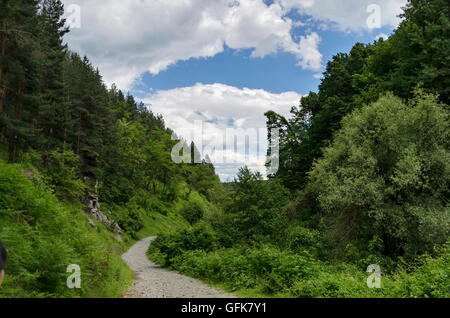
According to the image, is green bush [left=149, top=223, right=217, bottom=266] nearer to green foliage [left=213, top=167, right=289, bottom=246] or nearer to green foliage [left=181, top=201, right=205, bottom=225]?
green foliage [left=213, top=167, right=289, bottom=246]

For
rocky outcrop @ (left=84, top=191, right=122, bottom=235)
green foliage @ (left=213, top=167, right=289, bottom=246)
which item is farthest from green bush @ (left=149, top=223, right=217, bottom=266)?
rocky outcrop @ (left=84, top=191, right=122, bottom=235)

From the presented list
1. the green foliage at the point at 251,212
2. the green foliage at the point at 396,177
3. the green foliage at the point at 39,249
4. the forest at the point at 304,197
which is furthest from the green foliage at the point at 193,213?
the green foliage at the point at 39,249

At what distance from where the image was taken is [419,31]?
27453mm

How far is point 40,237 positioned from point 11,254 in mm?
2152

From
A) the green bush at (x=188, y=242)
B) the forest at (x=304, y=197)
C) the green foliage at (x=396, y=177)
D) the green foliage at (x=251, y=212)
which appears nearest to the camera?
the forest at (x=304, y=197)

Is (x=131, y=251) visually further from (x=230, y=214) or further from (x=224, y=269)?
(x=224, y=269)

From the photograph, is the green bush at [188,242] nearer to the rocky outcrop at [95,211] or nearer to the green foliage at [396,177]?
the green foliage at [396,177]

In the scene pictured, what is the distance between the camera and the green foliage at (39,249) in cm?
809

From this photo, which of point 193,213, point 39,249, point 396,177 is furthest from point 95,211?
point 39,249

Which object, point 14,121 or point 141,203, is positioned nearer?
point 14,121

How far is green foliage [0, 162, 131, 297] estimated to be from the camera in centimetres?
809

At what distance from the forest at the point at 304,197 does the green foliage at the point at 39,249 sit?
0.04 m

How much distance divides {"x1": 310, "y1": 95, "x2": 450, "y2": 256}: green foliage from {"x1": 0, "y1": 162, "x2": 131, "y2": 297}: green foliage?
13676mm
